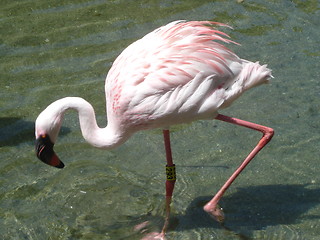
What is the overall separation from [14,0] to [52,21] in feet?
2.68

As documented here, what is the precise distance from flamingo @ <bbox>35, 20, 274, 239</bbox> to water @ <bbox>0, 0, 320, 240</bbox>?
1.17 feet

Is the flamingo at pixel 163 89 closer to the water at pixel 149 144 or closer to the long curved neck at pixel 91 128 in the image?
the long curved neck at pixel 91 128

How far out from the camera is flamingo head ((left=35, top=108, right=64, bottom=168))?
4.27 m

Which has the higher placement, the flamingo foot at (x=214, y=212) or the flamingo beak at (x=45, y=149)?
the flamingo beak at (x=45, y=149)

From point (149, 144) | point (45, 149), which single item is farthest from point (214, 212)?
point (45, 149)

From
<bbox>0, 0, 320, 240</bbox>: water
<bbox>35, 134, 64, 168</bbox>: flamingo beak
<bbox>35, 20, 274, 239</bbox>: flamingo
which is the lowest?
<bbox>0, 0, 320, 240</bbox>: water

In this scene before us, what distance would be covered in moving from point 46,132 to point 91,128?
1.23ft

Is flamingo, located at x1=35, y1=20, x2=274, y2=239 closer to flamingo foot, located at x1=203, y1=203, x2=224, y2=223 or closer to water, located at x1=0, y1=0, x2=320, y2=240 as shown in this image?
flamingo foot, located at x1=203, y1=203, x2=224, y2=223

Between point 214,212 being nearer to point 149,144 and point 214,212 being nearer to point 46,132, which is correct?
point 149,144

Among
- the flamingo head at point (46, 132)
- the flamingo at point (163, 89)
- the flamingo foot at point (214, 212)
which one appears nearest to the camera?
the flamingo head at point (46, 132)

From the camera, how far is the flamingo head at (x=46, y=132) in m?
4.27

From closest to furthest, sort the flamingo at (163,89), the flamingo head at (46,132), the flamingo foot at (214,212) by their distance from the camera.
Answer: the flamingo head at (46,132) < the flamingo at (163,89) < the flamingo foot at (214,212)

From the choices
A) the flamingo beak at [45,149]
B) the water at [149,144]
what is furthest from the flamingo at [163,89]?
the water at [149,144]

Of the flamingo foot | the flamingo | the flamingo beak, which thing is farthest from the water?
the flamingo beak
